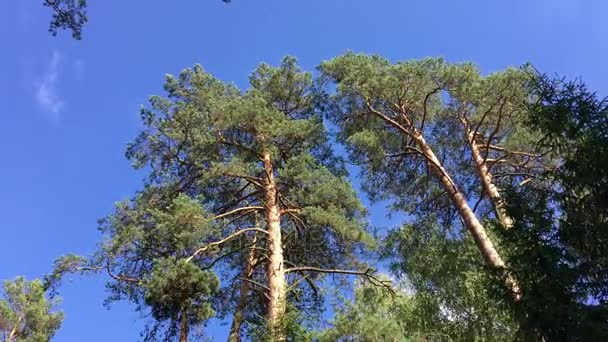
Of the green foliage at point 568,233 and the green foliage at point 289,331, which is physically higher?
the green foliage at point 289,331

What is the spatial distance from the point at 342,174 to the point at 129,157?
6252 mm

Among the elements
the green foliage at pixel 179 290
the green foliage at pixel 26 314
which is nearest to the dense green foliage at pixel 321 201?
the green foliage at pixel 179 290

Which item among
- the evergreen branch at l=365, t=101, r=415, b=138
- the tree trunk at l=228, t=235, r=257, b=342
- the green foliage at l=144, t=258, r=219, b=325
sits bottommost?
the green foliage at l=144, t=258, r=219, b=325

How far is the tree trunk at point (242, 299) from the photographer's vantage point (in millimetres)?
14046

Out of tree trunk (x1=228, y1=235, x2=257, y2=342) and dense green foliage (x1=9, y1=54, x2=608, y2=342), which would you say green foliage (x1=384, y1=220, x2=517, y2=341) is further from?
tree trunk (x1=228, y1=235, x2=257, y2=342)

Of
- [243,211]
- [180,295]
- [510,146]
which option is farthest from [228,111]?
[510,146]

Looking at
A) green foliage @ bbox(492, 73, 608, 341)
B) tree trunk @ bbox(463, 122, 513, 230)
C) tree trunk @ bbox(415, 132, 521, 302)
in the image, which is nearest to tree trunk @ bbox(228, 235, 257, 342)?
tree trunk @ bbox(415, 132, 521, 302)

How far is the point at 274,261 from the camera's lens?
13469mm

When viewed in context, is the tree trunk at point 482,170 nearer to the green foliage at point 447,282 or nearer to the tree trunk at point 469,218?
the tree trunk at point 469,218

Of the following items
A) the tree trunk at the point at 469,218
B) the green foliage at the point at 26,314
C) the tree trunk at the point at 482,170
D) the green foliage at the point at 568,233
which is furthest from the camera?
the green foliage at the point at 26,314

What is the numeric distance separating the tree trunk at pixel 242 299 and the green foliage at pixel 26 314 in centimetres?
953

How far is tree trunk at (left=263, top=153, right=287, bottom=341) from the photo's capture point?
37.7 ft

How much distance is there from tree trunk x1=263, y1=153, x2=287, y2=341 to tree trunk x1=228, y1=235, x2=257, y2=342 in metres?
0.90

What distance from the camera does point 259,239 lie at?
16.1m
